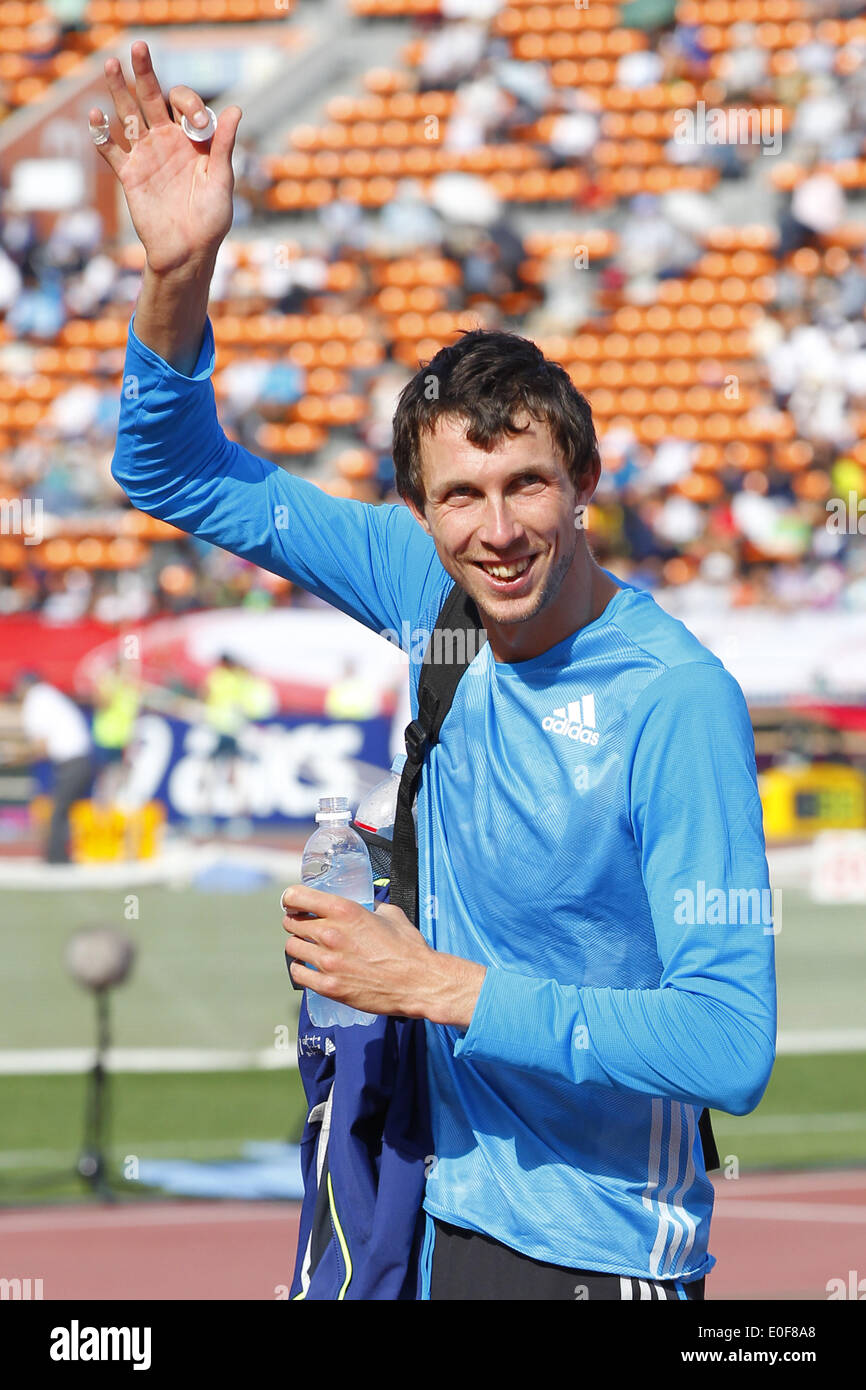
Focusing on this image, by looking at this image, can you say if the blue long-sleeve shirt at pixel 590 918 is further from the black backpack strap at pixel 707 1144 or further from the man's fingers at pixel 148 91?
the man's fingers at pixel 148 91

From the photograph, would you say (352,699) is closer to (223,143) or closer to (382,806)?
(382,806)

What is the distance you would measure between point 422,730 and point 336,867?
303 millimetres

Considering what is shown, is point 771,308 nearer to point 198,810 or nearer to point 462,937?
point 198,810

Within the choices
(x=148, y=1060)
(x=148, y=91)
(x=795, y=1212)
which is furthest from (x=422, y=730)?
(x=148, y=1060)

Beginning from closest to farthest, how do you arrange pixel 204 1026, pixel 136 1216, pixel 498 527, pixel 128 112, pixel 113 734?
1. pixel 498 527
2. pixel 128 112
3. pixel 136 1216
4. pixel 204 1026
5. pixel 113 734

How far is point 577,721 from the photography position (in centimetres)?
248

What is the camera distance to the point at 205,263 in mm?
2678

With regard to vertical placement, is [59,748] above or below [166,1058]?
above

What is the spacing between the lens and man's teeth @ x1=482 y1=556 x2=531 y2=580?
2453mm

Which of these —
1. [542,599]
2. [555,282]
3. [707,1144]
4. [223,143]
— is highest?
[555,282]

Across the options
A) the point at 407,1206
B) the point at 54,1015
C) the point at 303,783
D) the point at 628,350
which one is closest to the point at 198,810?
the point at 303,783

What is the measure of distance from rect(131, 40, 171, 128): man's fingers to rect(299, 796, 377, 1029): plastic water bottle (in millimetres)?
1079

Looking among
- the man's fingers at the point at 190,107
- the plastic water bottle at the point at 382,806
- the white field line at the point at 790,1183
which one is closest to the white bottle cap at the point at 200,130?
the man's fingers at the point at 190,107

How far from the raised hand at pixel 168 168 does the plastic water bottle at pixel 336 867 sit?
86 centimetres
